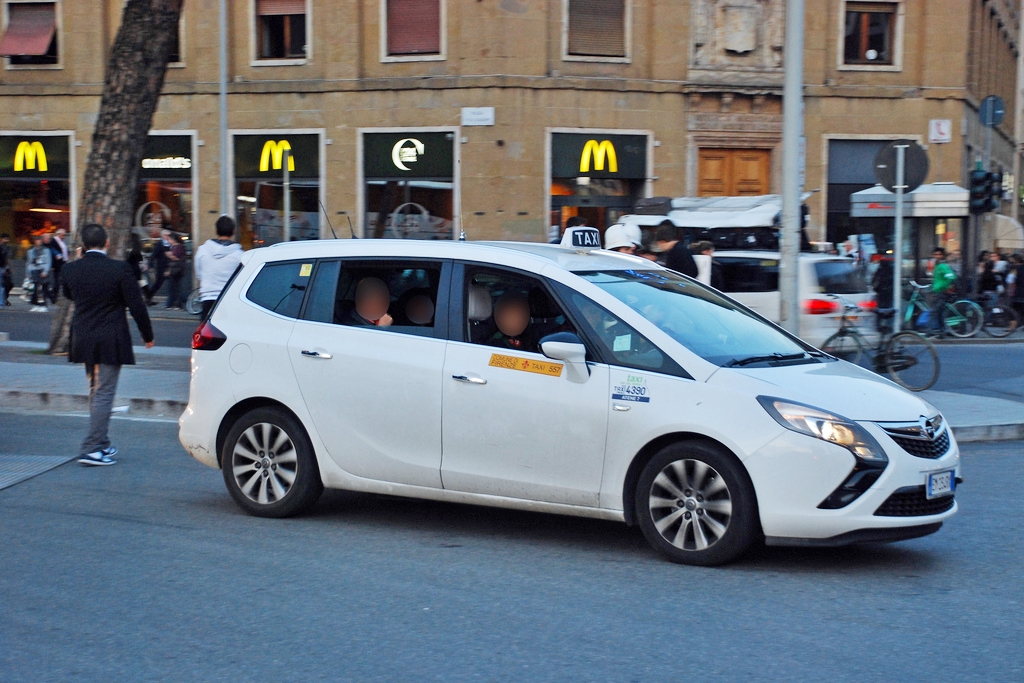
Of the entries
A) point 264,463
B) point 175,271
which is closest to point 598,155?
→ point 175,271

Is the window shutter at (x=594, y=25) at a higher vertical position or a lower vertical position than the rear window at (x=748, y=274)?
higher

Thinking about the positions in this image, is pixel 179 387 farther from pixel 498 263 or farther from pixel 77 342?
pixel 498 263

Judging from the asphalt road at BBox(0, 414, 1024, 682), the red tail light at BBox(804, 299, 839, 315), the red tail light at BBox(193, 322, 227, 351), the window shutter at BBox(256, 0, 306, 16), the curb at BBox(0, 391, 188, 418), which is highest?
the window shutter at BBox(256, 0, 306, 16)

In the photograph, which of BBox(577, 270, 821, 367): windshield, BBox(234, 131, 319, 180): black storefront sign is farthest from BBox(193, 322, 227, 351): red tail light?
BBox(234, 131, 319, 180): black storefront sign

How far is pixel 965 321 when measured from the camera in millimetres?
22203

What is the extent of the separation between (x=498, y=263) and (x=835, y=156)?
22.1 metres

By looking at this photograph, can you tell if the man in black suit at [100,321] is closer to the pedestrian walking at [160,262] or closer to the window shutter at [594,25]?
the pedestrian walking at [160,262]

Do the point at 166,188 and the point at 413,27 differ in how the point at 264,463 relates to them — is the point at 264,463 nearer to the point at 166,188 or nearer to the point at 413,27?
the point at 413,27

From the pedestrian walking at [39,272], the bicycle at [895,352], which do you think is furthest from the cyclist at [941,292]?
the pedestrian walking at [39,272]

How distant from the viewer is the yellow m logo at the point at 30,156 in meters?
28.6

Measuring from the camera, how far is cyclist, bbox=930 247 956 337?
22.2 meters

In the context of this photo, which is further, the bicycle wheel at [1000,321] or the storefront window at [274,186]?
the storefront window at [274,186]

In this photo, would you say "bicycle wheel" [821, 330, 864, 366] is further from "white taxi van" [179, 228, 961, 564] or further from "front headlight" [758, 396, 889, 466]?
"front headlight" [758, 396, 889, 466]

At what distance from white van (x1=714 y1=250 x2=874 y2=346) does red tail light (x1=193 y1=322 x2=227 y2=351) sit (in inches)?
297
